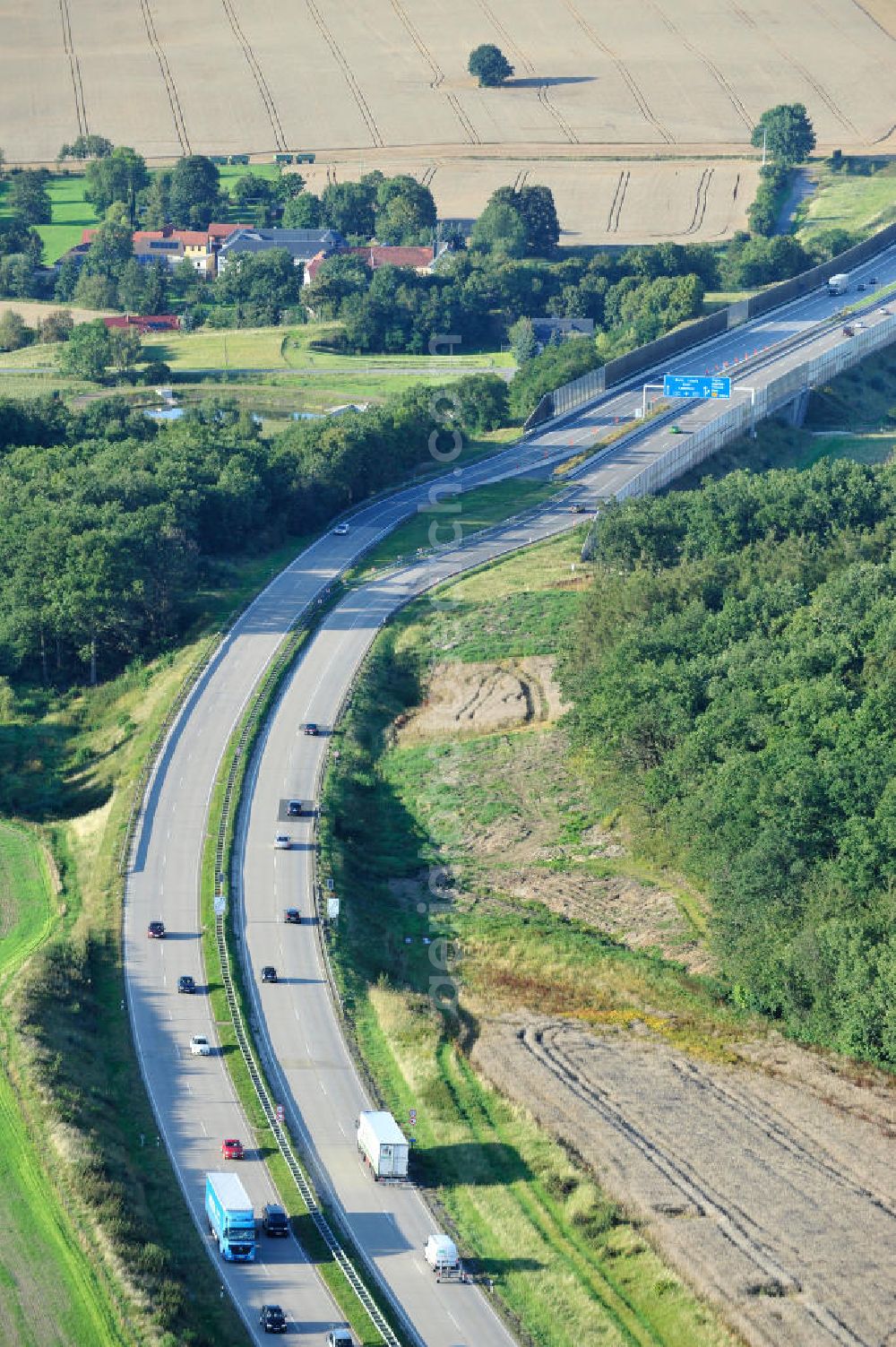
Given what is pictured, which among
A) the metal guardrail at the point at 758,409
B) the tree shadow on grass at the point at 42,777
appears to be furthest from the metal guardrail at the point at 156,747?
the metal guardrail at the point at 758,409

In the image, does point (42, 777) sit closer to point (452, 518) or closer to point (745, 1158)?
point (452, 518)

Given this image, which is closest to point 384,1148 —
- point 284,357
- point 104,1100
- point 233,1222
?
point 233,1222

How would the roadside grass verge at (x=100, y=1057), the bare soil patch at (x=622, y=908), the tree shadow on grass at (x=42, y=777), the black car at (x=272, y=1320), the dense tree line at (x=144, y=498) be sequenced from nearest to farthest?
the black car at (x=272, y=1320), the roadside grass verge at (x=100, y=1057), the bare soil patch at (x=622, y=908), the tree shadow on grass at (x=42, y=777), the dense tree line at (x=144, y=498)

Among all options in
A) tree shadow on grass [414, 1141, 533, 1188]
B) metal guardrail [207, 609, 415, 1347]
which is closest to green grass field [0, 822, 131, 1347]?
metal guardrail [207, 609, 415, 1347]

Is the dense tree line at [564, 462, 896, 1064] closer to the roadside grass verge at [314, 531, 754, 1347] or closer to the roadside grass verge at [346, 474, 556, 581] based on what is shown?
the roadside grass verge at [314, 531, 754, 1347]

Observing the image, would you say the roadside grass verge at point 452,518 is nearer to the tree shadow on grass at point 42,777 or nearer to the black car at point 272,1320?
the tree shadow on grass at point 42,777

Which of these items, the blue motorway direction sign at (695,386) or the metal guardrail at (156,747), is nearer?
the metal guardrail at (156,747)

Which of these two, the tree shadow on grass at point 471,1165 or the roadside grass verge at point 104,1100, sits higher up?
the roadside grass verge at point 104,1100
